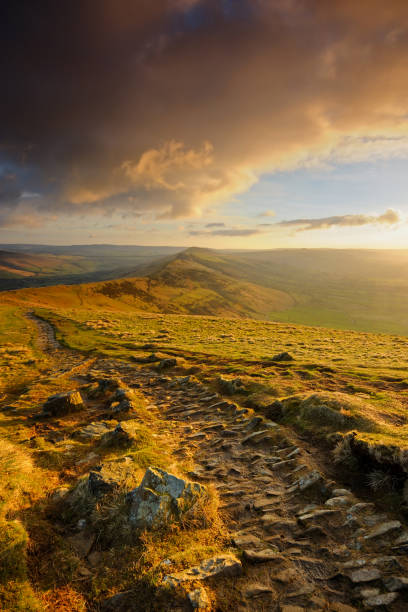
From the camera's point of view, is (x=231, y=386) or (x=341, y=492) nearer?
(x=341, y=492)

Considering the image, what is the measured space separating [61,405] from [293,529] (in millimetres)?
12997

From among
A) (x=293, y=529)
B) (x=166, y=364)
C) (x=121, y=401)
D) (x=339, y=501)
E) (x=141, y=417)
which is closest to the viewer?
(x=293, y=529)

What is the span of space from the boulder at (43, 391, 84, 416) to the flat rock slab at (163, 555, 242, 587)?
1186 cm

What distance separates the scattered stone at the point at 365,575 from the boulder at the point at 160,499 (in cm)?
385

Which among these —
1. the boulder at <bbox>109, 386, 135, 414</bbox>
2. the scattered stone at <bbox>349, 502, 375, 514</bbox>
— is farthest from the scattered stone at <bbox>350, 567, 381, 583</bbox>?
the boulder at <bbox>109, 386, 135, 414</bbox>

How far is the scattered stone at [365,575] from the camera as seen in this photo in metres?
5.43

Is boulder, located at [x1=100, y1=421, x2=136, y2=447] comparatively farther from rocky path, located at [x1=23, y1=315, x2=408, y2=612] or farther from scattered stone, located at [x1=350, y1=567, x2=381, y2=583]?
scattered stone, located at [x1=350, y1=567, x2=381, y2=583]

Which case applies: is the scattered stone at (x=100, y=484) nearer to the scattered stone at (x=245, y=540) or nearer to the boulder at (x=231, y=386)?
the scattered stone at (x=245, y=540)

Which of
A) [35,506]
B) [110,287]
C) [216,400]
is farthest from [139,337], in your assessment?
[110,287]

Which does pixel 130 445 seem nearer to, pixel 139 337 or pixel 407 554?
pixel 407 554

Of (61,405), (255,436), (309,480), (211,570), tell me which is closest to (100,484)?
(211,570)

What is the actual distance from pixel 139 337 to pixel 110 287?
143832 millimetres

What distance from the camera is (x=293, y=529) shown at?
705 cm

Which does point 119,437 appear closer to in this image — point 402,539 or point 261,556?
point 261,556
